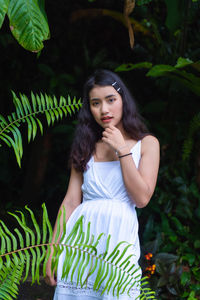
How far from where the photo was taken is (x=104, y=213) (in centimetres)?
169

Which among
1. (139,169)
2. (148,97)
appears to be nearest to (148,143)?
(139,169)

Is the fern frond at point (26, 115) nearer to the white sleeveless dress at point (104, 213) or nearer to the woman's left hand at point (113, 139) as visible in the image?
the woman's left hand at point (113, 139)

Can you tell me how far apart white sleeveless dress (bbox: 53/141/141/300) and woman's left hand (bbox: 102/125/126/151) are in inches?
5.1

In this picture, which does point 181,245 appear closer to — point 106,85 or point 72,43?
point 106,85

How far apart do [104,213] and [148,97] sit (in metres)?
2.64

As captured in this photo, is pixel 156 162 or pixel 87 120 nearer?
pixel 156 162

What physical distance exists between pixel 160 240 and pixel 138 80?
1.75 meters

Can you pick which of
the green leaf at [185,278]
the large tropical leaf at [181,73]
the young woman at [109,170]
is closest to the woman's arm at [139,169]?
the young woman at [109,170]

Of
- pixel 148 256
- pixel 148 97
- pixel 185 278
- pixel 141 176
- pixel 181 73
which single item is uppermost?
pixel 148 97

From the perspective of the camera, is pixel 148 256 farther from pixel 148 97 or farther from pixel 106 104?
→ pixel 148 97

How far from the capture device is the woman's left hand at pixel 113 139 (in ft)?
5.50

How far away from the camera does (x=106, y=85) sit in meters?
1.79

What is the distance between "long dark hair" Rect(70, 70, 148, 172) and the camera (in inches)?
72.4

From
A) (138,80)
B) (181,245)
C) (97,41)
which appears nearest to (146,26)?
(138,80)
